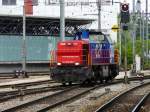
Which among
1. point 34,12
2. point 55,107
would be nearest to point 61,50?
point 55,107

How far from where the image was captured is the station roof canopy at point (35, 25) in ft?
208

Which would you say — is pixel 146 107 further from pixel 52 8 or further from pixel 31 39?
pixel 52 8

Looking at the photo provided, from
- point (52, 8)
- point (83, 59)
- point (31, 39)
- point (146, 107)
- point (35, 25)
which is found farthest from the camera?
point (52, 8)

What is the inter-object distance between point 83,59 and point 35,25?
119ft

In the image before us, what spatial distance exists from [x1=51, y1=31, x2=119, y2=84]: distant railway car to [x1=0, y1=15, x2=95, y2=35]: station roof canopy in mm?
31079

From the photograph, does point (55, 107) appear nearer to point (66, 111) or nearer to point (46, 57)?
point (66, 111)

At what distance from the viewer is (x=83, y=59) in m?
30.7

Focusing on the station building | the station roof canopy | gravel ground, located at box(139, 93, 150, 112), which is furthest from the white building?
gravel ground, located at box(139, 93, 150, 112)

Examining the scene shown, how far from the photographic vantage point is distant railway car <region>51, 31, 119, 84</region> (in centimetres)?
3012

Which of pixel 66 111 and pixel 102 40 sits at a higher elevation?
pixel 102 40

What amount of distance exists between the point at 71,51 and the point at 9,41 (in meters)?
31.5

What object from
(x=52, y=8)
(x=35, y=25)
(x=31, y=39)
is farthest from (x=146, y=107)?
(x=52, y=8)

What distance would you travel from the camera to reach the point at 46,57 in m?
63.6

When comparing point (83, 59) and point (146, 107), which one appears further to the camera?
point (83, 59)
